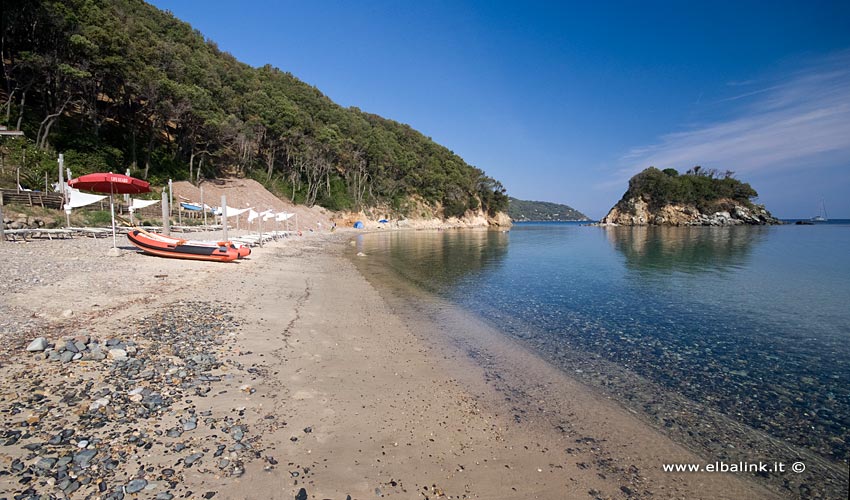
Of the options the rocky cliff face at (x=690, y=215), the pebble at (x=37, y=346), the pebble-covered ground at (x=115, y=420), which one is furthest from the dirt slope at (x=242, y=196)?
the rocky cliff face at (x=690, y=215)

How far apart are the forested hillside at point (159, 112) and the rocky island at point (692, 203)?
74610 millimetres

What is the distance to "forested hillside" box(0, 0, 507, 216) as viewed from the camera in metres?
28.6

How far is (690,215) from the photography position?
10138cm

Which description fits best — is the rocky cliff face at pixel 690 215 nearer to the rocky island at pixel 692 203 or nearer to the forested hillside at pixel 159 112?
the rocky island at pixel 692 203

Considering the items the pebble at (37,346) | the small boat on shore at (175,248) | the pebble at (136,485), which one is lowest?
the pebble at (136,485)

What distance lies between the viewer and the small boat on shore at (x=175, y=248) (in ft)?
46.8

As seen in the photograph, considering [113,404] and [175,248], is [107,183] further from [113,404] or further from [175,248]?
[113,404]

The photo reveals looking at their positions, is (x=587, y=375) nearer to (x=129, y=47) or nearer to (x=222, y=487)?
(x=222, y=487)

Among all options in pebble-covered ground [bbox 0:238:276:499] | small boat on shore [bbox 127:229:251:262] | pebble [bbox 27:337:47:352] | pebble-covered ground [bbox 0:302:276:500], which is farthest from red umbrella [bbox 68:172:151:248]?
pebble-covered ground [bbox 0:302:276:500]

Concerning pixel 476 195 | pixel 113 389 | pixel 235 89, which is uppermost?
Answer: pixel 235 89

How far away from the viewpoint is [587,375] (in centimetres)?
624

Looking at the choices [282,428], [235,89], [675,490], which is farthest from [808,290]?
[235,89]

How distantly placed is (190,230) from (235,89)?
37.2 meters

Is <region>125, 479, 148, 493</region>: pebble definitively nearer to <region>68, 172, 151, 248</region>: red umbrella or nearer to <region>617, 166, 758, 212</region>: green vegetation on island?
<region>68, 172, 151, 248</region>: red umbrella
